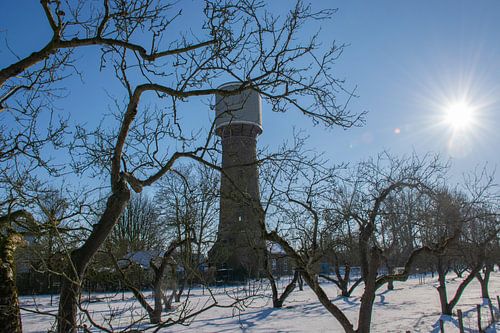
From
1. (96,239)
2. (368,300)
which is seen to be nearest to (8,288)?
(96,239)

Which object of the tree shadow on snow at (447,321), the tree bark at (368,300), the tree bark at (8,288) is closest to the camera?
the tree bark at (8,288)

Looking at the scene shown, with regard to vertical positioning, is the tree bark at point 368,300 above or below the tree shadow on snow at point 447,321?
above

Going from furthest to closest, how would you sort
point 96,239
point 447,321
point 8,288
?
1. point 447,321
2. point 96,239
3. point 8,288

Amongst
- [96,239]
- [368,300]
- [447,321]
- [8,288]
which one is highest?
[96,239]

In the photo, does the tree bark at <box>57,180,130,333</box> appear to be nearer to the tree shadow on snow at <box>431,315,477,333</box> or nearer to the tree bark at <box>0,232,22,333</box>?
the tree bark at <box>0,232,22,333</box>

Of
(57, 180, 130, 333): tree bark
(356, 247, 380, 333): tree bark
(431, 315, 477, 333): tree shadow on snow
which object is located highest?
(57, 180, 130, 333): tree bark

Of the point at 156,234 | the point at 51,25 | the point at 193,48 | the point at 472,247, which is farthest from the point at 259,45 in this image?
the point at 156,234

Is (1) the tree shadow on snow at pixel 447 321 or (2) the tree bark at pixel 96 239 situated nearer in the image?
(2) the tree bark at pixel 96 239

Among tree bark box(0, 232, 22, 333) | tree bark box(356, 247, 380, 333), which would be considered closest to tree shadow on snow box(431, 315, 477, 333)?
tree bark box(356, 247, 380, 333)

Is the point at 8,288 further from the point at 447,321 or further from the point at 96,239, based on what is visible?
the point at 447,321

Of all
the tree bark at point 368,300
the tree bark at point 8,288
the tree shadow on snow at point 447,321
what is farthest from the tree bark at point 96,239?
the tree shadow on snow at point 447,321

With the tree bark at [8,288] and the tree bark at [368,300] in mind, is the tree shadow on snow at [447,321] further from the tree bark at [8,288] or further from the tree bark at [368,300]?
the tree bark at [8,288]

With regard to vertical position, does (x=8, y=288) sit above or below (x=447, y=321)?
above

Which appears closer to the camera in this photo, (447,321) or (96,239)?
(96,239)
